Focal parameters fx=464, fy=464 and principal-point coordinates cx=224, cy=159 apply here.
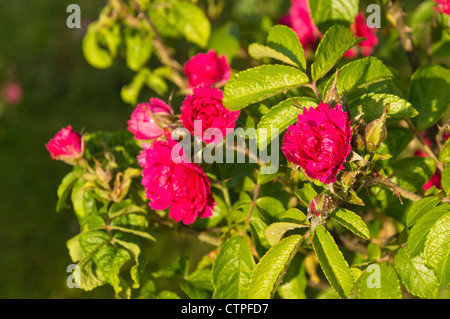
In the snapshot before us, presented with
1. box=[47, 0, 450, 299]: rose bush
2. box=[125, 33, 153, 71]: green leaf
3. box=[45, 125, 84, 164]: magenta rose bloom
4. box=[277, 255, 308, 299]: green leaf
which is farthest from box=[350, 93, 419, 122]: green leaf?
box=[125, 33, 153, 71]: green leaf

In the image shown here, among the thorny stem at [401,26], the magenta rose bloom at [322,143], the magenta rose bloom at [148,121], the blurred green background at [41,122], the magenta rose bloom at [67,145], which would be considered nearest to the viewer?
the magenta rose bloom at [322,143]

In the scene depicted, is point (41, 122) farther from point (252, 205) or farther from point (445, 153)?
point (445, 153)

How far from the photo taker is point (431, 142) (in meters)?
1.34

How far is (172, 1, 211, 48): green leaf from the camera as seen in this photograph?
164 centimetres

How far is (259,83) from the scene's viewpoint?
35.9 inches

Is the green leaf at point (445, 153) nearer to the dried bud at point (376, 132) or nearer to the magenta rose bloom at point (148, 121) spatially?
the dried bud at point (376, 132)

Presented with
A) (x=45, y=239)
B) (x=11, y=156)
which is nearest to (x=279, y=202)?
(x=45, y=239)

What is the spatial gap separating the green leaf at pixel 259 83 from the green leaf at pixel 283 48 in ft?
0.13

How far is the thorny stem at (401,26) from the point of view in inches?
49.6

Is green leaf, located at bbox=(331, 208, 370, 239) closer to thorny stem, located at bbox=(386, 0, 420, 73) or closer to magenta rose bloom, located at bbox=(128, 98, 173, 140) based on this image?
magenta rose bloom, located at bbox=(128, 98, 173, 140)

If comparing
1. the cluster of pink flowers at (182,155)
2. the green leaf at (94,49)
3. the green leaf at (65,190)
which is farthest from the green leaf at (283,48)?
A: the green leaf at (94,49)

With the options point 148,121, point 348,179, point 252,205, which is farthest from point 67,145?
point 348,179

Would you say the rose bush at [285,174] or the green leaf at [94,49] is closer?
the rose bush at [285,174]

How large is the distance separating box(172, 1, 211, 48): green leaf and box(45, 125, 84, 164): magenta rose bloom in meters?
0.67
